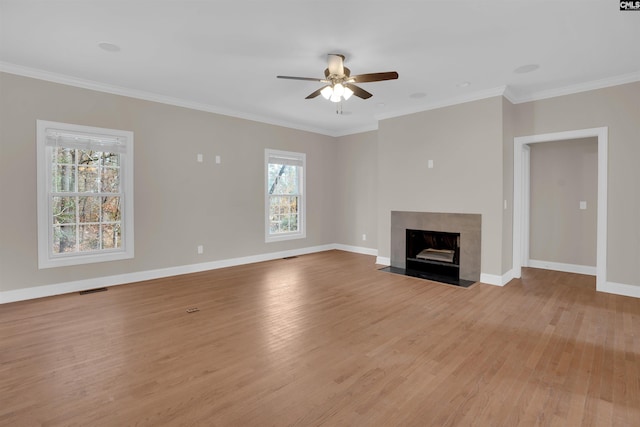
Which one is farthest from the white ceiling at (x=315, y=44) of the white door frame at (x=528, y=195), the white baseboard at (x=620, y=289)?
the white baseboard at (x=620, y=289)

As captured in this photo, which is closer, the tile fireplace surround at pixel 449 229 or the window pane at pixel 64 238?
the window pane at pixel 64 238

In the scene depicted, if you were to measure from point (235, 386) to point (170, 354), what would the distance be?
76 centimetres

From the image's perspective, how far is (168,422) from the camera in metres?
1.75

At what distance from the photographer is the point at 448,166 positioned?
16.4 feet

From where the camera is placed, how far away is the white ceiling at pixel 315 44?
103 inches

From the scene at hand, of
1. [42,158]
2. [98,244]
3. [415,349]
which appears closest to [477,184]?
[415,349]

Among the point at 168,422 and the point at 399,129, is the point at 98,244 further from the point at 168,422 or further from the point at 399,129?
the point at 399,129

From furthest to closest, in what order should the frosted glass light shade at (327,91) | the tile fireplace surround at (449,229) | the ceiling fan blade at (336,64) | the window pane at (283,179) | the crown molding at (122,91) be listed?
the window pane at (283,179) → the tile fireplace surround at (449,229) → the crown molding at (122,91) → the frosted glass light shade at (327,91) → the ceiling fan blade at (336,64)

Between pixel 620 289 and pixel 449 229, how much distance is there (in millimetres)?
2163

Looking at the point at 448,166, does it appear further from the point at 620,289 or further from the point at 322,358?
the point at 322,358

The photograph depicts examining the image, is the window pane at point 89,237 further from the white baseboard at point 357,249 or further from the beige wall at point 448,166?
the white baseboard at point 357,249

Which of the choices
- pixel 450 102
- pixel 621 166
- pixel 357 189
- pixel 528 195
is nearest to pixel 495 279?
pixel 528 195

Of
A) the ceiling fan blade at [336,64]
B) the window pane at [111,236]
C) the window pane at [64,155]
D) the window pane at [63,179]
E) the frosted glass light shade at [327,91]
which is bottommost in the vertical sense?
the window pane at [111,236]

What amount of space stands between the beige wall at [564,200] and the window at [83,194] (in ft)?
21.5
